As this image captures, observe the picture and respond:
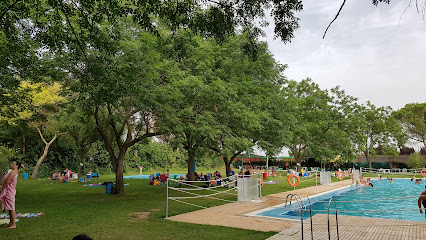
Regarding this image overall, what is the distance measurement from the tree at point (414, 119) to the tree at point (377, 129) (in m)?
5.95

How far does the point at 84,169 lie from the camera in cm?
3784

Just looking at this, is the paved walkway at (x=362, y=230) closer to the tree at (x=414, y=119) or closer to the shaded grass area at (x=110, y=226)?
the shaded grass area at (x=110, y=226)

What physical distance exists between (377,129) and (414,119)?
9502 millimetres

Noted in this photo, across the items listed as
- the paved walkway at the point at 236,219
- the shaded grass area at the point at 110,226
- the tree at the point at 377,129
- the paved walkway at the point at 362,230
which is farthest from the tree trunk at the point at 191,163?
the tree at the point at 377,129

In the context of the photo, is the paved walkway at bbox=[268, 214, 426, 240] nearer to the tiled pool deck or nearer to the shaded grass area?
the tiled pool deck

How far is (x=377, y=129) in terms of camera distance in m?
48.1

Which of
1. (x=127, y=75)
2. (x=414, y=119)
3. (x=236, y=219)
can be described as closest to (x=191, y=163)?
(x=127, y=75)

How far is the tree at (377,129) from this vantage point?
4722 centimetres

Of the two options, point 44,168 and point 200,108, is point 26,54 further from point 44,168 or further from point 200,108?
point 44,168

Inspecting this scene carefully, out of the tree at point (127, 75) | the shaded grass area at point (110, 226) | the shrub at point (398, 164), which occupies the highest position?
the tree at point (127, 75)

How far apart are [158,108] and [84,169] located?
1055 inches

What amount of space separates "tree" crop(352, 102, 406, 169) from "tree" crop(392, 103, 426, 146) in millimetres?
5947

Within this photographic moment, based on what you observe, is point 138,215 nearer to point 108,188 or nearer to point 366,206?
point 108,188

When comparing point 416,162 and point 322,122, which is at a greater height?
point 322,122
